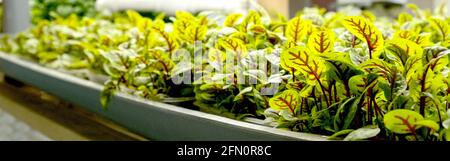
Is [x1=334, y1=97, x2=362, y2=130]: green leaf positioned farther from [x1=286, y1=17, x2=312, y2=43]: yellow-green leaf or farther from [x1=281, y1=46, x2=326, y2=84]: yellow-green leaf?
[x1=286, y1=17, x2=312, y2=43]: yellow-green leaf

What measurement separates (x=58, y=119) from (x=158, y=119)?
3.07 feet

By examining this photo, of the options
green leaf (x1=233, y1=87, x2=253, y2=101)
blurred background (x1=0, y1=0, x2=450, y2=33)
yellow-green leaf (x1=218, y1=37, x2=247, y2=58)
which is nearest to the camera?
green leaf (x1=233, y1=87, x2=253, y2=101)

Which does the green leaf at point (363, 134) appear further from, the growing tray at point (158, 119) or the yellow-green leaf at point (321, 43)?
the yellow-green leaf at point (321, 43)

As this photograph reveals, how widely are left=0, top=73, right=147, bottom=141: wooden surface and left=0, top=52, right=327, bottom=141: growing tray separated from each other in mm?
101

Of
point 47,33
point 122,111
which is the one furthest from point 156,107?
point 47,33

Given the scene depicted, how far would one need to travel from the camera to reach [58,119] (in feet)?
6.95

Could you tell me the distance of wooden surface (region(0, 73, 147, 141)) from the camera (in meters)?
1.80

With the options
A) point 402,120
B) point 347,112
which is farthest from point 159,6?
point 402,120

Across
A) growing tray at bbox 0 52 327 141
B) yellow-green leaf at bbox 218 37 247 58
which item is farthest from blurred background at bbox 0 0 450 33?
yellow-green leaf at bbox 218 37 247 58

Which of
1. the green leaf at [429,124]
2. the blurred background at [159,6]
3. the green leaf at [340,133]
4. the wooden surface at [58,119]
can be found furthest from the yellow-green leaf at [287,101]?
the blurred background at [159,6]

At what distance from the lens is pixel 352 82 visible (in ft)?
2.84

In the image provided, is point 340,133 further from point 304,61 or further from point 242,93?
point 242,93
